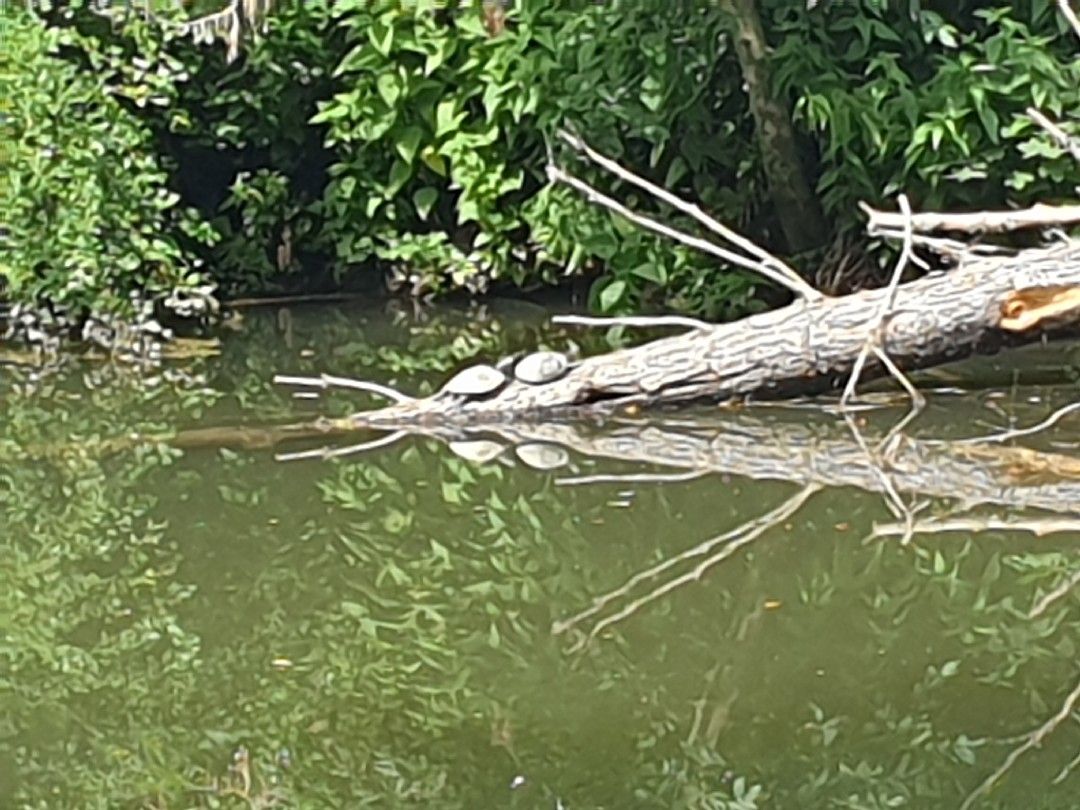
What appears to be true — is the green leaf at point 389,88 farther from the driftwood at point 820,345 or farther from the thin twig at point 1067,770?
the thin twig at point 1067,770

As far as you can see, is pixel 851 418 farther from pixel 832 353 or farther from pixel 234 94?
pixel 234 94

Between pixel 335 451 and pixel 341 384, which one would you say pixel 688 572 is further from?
pixel 341 384

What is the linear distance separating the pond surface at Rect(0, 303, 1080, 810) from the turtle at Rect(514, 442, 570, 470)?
2cm

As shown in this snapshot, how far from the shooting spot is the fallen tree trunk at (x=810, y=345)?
506cm

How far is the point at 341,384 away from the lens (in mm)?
5398

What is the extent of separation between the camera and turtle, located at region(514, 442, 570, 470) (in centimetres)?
456

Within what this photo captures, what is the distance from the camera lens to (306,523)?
4051mm

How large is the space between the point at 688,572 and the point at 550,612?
366 millimetres

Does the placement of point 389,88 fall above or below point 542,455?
above

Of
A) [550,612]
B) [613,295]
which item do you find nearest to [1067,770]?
[550,612]

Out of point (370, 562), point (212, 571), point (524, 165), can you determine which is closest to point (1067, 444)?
point (370, 562)

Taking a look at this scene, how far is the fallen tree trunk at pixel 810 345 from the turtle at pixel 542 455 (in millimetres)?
372

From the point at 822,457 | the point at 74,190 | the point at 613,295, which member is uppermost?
the point at 74,190

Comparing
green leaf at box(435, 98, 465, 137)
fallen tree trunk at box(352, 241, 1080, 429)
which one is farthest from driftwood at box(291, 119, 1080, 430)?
green leaf at box(435, 98, 465, 137)
